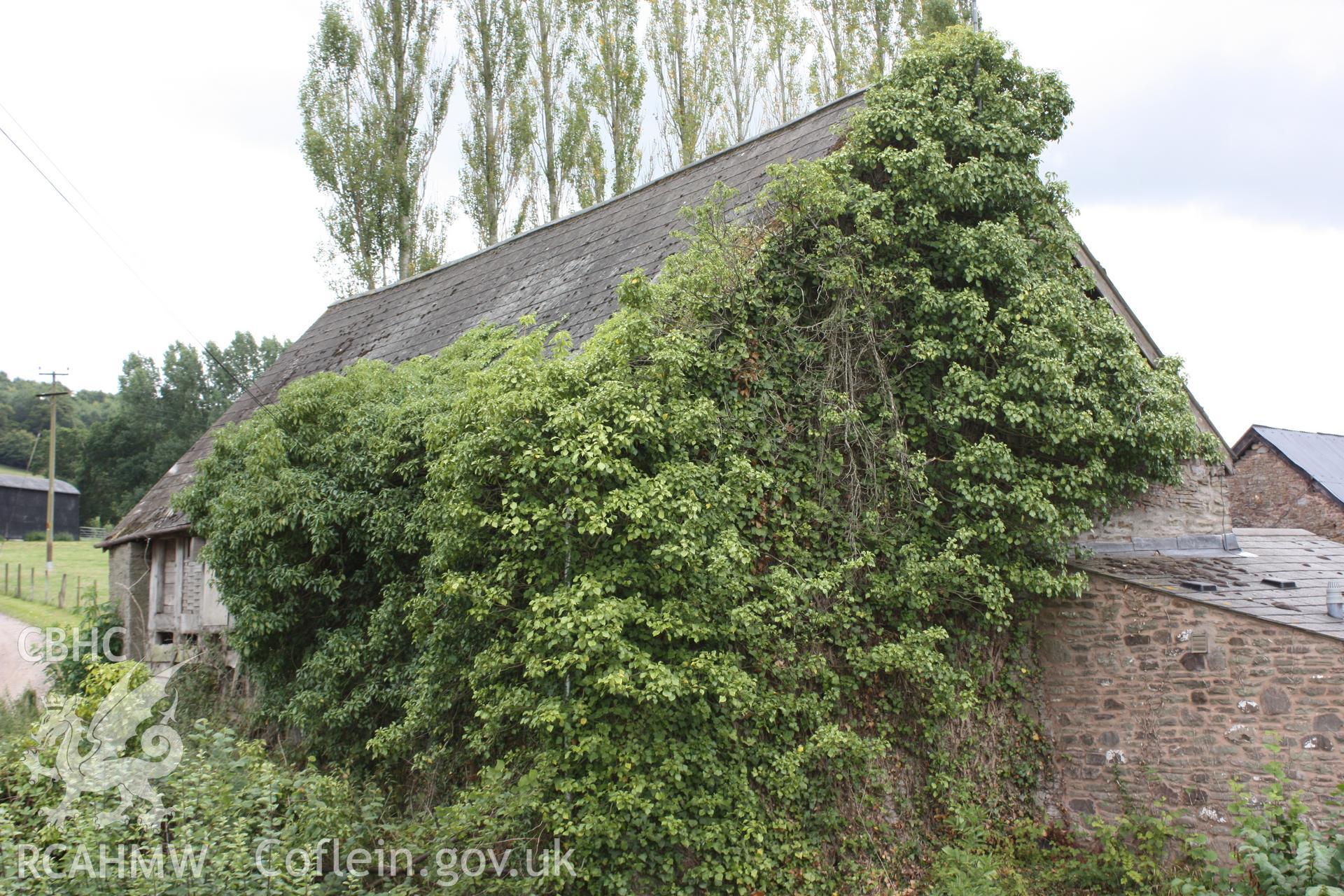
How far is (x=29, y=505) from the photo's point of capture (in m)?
35.7

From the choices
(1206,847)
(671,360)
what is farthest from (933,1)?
(1206,847)

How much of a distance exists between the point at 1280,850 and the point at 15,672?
1850cm

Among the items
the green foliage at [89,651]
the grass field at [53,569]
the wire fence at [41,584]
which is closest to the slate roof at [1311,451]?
the green foliage at [89,651]

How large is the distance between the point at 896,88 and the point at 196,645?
10992mm

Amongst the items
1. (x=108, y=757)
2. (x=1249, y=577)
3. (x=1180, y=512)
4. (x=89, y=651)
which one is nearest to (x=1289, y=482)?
(x=1180, y=512)

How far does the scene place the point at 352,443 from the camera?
29.3 feet

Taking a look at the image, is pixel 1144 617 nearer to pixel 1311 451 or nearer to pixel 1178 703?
pixel 1178 703

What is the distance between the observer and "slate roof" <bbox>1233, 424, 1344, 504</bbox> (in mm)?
17109

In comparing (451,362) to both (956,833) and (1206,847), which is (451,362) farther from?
(1206,847)

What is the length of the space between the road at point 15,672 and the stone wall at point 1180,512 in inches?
568

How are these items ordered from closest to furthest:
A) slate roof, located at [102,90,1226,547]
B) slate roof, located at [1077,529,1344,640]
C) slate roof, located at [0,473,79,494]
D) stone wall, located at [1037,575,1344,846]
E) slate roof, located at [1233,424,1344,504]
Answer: stone wall, located at [1037,575,1344,846], slate roof, located at [1077,529,1344,640], slate roof, located at [102,90,1226,547], slate roof, located at [1233,424,1344,504], slate roof, located at [0,473,79,494]

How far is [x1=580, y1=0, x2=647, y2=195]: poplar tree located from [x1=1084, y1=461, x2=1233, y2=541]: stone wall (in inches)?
625

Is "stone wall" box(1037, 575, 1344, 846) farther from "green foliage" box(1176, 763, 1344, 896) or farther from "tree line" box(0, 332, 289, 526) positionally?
"tree line" box(0, 332, 289, 526)

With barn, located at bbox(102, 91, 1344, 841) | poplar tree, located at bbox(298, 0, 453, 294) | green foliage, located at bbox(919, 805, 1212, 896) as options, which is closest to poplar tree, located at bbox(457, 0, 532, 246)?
poplar tree, located at bbox(298, 0, 453, 294)
